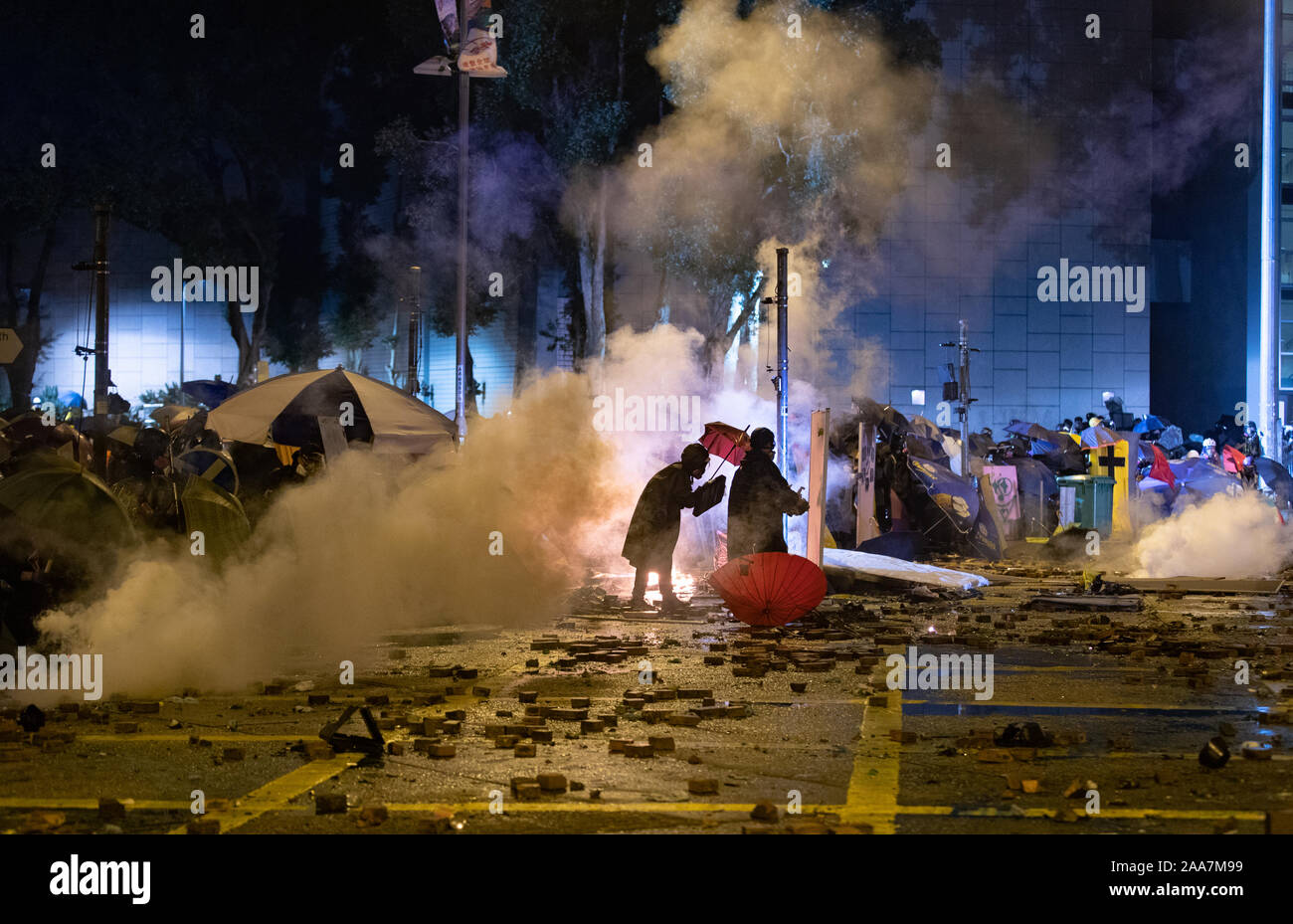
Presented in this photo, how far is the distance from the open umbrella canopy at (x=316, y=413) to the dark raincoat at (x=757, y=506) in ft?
19.3

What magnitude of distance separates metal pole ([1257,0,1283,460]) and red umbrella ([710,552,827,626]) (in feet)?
76.4

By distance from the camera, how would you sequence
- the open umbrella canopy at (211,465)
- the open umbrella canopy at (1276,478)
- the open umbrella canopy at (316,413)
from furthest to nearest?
the open umbrella canopy at (1276,478) < the open umbrella canopy at (316,413) < the open umbrella canopy at (211,465)

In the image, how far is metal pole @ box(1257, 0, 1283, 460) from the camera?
30531mm

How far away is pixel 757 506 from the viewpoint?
12125mm

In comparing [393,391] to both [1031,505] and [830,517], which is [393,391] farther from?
[1031,505]

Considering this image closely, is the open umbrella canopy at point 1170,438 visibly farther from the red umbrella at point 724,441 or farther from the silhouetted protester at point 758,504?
the silhouetted protester at point 758,504

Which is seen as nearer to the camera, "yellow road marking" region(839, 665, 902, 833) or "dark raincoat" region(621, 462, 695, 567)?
"yellow road marking" region(839, 665, 902, 833)

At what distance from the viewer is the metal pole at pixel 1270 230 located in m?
30.5

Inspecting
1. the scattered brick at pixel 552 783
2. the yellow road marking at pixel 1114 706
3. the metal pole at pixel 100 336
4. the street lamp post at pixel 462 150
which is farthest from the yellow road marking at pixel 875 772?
the street lamp post at pixel 462 150

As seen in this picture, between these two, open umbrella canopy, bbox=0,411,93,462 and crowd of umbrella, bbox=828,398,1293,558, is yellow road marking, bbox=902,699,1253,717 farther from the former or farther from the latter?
open umbrella canopy, bbox=0,411,93,462

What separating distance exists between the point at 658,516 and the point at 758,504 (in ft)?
3.04

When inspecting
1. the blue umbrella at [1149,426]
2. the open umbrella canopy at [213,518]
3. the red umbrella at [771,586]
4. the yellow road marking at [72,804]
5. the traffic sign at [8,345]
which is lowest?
the yellow road marking at [72,804]

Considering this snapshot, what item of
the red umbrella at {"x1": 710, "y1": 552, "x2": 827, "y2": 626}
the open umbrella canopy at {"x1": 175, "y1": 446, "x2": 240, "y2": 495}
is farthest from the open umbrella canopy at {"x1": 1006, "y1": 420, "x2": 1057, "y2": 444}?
the open umbrella canopy at {"x1": 175, "y1": 446, "x2": 240, "y2": 495}

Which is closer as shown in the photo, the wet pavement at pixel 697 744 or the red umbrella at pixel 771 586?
the wet pavement at pixel 697 744
